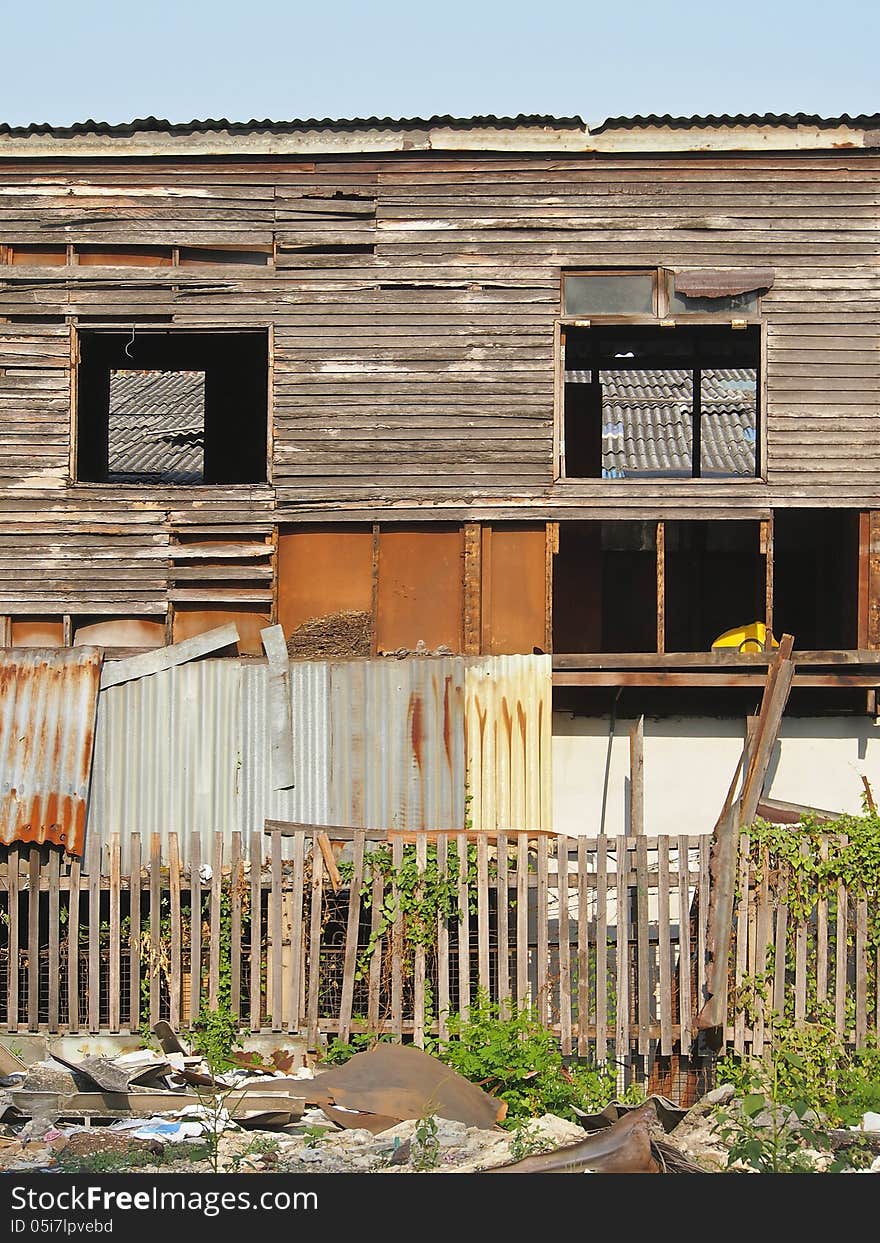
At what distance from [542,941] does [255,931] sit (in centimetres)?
212

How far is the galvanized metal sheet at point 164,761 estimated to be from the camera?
11500 mm

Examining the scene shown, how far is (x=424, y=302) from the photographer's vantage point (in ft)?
41.3

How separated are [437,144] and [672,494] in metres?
3.86

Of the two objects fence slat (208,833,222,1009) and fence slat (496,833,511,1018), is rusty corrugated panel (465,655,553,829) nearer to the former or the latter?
fence slat (496,833,511,1018)

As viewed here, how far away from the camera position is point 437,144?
1250cm

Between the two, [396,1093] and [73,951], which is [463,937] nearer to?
[396,1093]

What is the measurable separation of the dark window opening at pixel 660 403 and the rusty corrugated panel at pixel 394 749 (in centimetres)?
292

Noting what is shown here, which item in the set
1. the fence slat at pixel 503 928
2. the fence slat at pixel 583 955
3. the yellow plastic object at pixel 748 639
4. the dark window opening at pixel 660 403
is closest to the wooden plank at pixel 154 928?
the fence slat at pixel 503 928

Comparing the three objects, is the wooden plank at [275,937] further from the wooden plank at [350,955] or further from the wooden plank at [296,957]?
the wooden plank at [350,955]

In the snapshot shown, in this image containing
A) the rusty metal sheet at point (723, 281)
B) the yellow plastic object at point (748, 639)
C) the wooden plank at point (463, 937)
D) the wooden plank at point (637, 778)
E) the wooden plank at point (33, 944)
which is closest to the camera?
the wooden plank at point (463, 937)

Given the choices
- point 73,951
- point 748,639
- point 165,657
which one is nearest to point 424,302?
point 165,657

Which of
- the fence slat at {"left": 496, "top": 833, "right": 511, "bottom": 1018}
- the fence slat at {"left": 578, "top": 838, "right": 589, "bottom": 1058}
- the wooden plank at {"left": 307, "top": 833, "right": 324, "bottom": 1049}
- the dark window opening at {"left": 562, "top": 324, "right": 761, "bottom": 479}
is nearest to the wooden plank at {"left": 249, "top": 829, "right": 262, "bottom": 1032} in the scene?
the wooden plank at {"left": 307, "top": 833, "right": 324, "bottom": 1049}

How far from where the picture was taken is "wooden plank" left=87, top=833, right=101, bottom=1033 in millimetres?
10117

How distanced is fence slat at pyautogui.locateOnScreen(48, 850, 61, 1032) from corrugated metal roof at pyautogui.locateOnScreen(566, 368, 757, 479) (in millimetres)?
13742
